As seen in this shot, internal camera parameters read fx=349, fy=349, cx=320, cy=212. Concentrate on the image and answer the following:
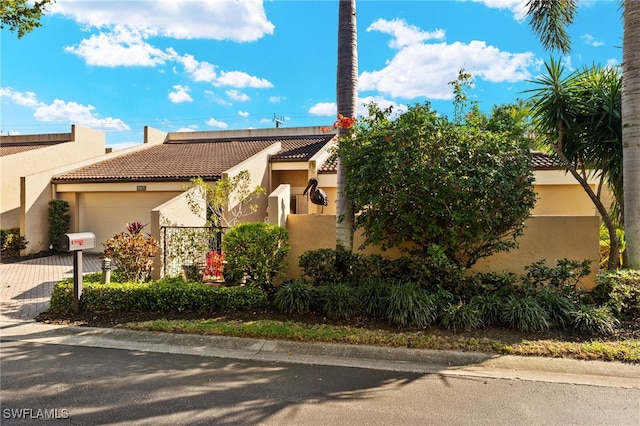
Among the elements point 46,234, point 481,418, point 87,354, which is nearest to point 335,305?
point 481,418

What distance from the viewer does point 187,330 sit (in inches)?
225

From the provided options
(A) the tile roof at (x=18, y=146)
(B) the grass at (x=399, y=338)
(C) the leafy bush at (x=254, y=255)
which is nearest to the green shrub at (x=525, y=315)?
(B) the grass at (x=399, y=338)

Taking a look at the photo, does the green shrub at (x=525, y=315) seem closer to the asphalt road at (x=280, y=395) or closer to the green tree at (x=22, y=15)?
the asphalt road at (x=280, y=395)

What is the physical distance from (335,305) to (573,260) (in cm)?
495

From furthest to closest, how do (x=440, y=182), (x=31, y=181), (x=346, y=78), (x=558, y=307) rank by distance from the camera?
(x=31, y=181)
(x=346, y=78)
(x=440, y=182)
(x=558, y=307)

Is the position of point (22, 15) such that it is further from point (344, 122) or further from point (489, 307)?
point (489, 307)

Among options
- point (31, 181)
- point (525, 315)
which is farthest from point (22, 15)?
point (525, 315)

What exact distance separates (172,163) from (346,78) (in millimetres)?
11429

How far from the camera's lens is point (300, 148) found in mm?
17094

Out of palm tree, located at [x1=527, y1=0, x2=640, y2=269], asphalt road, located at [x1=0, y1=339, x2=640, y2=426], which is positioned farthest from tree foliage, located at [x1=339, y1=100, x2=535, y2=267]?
asphalt road, located at [x1=0, y1=339, x2=640, y2=426]

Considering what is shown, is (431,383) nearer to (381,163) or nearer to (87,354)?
(381,163)

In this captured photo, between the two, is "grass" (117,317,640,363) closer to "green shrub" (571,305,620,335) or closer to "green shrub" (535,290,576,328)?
"green shrub" (571,305,620,335)

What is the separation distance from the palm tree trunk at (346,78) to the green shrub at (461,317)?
2.34 metres

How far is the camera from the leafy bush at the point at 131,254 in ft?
25.5
